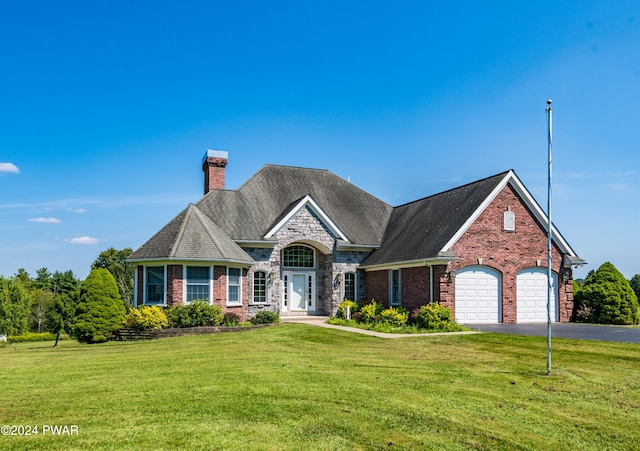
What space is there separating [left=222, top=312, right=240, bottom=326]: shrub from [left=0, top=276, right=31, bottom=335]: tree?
40.0 m

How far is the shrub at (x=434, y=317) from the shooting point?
20.1 m

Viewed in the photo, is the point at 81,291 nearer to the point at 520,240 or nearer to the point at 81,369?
the point at 81,369

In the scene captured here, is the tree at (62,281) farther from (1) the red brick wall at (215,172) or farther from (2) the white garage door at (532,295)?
(2) the white garage door at (532,295)

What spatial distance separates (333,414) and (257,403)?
1.32 meters

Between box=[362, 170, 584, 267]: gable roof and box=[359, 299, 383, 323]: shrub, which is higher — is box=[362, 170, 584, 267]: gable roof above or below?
above

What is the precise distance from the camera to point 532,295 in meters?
23.3

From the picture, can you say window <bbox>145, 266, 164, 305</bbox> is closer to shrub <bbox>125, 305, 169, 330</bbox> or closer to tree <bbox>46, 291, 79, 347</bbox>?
shrub <bbox>125, 305, 169, 330</bbox>

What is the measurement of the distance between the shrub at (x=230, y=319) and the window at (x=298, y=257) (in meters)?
5.80

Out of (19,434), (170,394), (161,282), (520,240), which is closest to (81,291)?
(161,282)

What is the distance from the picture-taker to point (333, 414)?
25.8 feet

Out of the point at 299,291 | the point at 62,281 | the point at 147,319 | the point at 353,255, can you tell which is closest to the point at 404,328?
the point at 353,255

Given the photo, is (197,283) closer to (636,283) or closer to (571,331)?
(571,331)

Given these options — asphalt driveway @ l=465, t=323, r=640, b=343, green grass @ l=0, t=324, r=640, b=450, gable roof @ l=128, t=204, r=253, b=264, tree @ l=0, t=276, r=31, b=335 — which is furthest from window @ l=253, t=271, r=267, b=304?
tree @ l=0, t=276, r=31, b=335

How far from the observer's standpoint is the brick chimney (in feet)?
97.7
